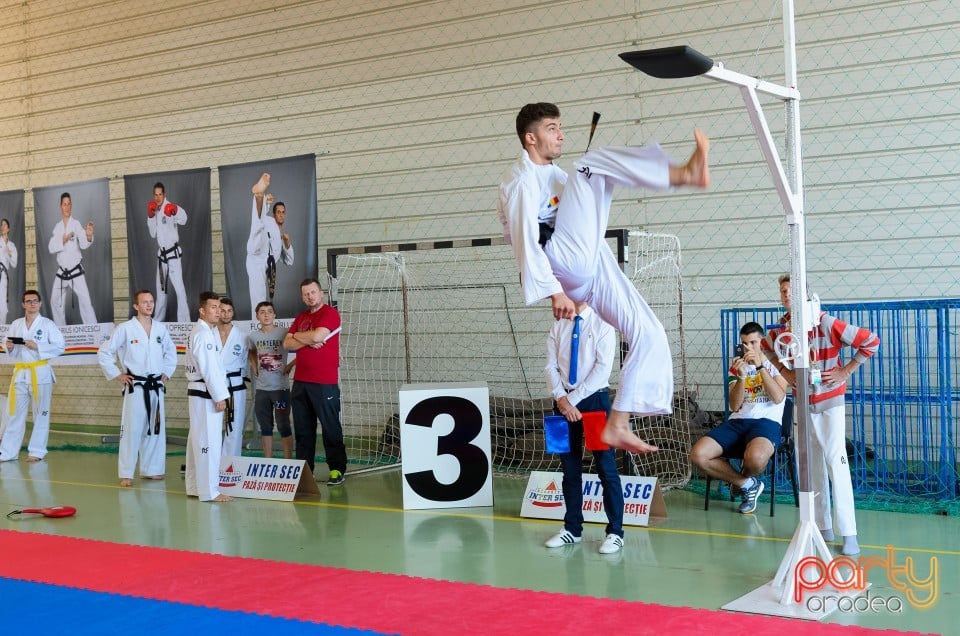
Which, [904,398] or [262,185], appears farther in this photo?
[262,185]

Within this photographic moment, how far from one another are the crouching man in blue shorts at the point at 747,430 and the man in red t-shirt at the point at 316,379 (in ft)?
11.4

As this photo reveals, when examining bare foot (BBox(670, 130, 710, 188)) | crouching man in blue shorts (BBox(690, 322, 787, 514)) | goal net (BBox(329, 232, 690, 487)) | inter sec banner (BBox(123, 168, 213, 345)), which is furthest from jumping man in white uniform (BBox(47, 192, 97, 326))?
bare foot (BBox(670, 130, 710, 188))

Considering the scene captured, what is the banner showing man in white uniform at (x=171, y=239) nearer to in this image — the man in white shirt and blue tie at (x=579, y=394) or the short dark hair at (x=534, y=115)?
the man in white shirt and blue tie at (x=579, y=394)

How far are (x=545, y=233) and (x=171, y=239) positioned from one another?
27.5 ft

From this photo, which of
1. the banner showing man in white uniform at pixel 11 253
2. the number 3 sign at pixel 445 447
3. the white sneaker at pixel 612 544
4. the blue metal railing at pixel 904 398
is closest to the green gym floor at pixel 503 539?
the white sneaker at pixel 612 544

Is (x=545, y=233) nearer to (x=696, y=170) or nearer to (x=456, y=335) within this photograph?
(x=696, y=170)

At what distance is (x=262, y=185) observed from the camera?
10430 mm

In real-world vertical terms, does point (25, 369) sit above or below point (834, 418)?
above

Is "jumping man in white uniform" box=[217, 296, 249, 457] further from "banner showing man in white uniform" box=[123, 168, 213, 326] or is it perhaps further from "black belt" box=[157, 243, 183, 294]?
"black belt" box=[157, 243, 183, 294]

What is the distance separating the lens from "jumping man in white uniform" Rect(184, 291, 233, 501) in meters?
8.38

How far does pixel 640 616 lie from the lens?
15.1 ft

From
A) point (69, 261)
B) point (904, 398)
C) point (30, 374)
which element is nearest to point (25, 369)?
point (30, 374)

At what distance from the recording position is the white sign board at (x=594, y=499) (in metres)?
6.88

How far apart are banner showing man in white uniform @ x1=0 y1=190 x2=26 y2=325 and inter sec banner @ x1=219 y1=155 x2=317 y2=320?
13.1 feet
